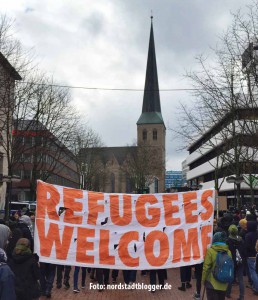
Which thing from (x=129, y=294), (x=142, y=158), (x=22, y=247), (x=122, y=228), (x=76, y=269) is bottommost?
(x=129, y=294)

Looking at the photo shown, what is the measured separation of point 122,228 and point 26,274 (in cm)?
293

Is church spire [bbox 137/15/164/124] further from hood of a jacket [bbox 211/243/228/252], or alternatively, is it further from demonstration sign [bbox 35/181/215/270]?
hood of a jacket [bbox 211/243/228/252]

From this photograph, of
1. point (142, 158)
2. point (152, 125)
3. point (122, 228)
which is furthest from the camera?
point (152, 125)

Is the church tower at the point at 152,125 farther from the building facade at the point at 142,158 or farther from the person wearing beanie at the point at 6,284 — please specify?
the person wearing beanie at the point at 6,284

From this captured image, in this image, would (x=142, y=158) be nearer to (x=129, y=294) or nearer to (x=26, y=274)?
(x=129, y=294)

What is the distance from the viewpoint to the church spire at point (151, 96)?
94.4 m

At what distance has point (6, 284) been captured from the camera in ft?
14.6

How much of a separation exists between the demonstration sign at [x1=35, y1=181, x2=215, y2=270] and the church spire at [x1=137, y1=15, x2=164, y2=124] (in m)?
86.7

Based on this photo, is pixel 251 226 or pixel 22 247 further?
pixel 251 226

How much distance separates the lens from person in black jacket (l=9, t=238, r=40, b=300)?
18.5 ft

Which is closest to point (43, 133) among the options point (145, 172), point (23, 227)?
point (23, 227)

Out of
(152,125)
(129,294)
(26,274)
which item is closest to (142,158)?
(152,125)

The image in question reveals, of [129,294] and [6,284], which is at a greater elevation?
[6,284]

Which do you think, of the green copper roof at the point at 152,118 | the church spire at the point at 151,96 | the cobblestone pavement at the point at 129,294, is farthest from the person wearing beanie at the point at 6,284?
the green copper roof at the point at 152,118
